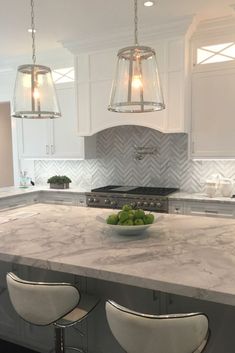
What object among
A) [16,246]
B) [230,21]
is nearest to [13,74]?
[230,21]

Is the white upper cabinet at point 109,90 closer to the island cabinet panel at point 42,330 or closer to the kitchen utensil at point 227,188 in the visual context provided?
the kitchen utensil at point 227,188

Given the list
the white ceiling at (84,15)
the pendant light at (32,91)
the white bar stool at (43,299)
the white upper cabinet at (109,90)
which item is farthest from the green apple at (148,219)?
the white ceiling at (84,15)

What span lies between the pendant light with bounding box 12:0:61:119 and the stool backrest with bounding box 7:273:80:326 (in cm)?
118

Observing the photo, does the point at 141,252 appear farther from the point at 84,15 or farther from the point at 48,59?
the point at 48,59

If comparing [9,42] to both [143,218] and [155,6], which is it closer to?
[155,6]

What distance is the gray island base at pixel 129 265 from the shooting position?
1442 mm

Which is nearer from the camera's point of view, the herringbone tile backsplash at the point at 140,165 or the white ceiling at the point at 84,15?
the white ceiling at the point at 84,15

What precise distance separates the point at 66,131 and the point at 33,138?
1.97 ft

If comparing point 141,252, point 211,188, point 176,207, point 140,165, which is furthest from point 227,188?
point 141,252

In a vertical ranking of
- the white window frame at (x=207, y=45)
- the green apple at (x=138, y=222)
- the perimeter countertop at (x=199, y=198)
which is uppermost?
the white window frame at (x=207, y=45)

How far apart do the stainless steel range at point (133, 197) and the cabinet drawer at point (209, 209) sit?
28cm

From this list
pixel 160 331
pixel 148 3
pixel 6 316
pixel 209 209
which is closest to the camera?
pixel 160 331

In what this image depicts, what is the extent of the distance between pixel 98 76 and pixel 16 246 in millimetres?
2823

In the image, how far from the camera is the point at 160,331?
1269 millimetres
